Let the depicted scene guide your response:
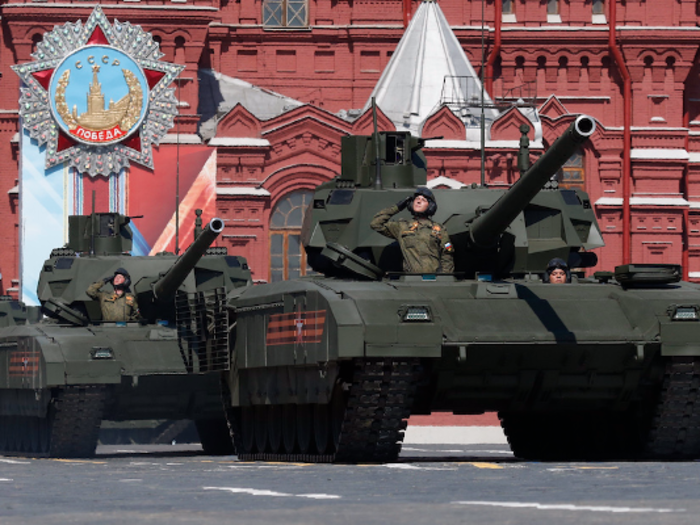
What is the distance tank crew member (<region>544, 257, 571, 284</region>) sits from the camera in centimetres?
1712

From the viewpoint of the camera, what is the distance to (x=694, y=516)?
8891 mm

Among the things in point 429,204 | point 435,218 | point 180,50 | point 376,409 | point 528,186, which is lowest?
point 376,409

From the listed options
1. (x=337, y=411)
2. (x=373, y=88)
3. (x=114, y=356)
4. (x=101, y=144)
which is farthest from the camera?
(x=373, y=88)

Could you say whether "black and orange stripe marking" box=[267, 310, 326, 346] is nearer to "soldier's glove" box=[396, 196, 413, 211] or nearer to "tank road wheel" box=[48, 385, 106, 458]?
"soldier's glove" box=[396, 196, 413, 211]

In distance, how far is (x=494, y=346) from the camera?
49.7 feet

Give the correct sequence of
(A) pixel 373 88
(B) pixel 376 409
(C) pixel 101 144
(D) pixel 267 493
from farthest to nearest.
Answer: (A) pixel 373 88 → (C) pixel 101 144 → (B) pixel 376 409 → (D) pixel 267 493

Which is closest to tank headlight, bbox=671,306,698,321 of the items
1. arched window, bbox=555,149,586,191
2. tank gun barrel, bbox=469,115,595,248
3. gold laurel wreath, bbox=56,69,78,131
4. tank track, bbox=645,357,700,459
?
tank track, bbox=645,357,700,459

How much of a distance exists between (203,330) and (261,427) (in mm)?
1757

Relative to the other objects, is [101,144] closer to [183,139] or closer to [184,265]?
[183,139]

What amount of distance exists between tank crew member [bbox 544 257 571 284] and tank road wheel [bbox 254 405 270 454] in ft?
11.3

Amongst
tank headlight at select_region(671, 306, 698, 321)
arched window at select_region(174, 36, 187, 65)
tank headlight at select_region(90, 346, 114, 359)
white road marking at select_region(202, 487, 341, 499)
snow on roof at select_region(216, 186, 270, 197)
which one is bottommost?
white road marking at select_region(202, 487, 341, 499)

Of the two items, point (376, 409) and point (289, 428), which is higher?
point (376, 409)

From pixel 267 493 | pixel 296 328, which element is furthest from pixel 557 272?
pixel 267 493

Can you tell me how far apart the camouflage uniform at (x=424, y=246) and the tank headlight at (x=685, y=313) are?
224 cm
